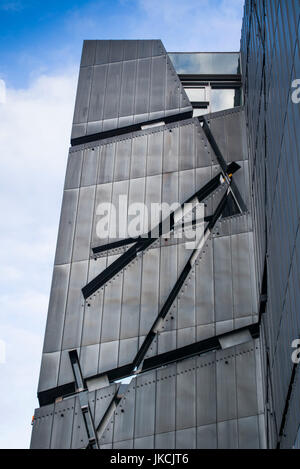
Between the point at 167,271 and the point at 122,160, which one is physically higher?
the point at 122,160

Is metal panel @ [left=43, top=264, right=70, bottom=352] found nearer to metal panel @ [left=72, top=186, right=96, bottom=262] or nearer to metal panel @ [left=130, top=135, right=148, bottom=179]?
metal panel @ [left=72, top=186, right=96, bottom=262]

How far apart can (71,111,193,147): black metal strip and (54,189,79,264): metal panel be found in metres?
2.73

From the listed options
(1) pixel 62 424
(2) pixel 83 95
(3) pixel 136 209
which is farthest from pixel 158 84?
(1) pixel 62 424

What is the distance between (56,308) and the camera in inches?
1017

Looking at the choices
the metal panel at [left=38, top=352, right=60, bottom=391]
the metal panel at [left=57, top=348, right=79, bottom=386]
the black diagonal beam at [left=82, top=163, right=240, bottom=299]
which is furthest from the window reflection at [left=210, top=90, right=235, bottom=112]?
the metal panel at [left=38, top=352, right=60, bottom=391]

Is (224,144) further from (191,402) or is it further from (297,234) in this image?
(297,234)

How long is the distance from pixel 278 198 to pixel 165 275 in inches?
306

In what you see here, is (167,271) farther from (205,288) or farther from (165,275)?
(205,288)

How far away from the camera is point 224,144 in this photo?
28266mm

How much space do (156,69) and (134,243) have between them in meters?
9.21

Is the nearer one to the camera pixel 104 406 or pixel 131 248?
pixel 104 406

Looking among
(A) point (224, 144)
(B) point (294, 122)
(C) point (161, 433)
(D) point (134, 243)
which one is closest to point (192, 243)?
(D) point (134, 243)

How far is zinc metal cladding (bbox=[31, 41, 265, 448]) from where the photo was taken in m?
22.2

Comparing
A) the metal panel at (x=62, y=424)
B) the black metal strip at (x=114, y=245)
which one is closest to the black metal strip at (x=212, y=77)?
the black metal strip at (x=114, y=245)
